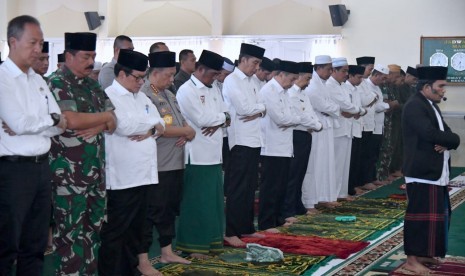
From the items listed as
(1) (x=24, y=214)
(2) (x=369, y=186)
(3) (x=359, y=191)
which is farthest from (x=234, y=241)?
(2) (x=369, y=186)

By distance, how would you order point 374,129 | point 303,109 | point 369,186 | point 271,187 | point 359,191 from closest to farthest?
1. point 271,187
2. point 303,109
3. point 359,191
4. point 369,186
5. point 374,129

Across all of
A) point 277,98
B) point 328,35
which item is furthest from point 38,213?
point 328,35

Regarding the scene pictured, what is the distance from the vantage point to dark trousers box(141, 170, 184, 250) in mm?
5695

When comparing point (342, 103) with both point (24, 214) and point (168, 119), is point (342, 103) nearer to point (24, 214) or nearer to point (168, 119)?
point (168, 119)

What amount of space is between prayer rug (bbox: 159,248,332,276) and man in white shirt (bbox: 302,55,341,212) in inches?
102

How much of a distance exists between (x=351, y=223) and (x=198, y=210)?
240 cm

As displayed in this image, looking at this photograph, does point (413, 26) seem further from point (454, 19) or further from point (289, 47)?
point (289, 47)

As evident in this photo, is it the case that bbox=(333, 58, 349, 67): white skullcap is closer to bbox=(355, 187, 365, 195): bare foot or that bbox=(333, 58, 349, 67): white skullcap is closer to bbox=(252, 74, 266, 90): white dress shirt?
bbox=(252, 74, 266, 90): white dress shirt

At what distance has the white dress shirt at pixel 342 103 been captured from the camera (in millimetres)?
9273

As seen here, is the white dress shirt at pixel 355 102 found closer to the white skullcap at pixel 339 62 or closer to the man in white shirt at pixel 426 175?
the white skullcap at pixel 339 62

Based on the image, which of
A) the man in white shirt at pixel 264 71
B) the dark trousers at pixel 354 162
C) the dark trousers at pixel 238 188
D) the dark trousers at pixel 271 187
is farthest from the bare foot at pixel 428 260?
the dark trousers at pixel 354 162

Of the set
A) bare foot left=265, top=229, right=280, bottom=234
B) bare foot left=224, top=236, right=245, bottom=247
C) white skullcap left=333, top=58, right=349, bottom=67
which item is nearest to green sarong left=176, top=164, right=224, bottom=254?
bare foot left=224, top=236, right=245, bottom=247

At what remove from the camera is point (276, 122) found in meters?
7.52

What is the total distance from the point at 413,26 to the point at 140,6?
5.64m
